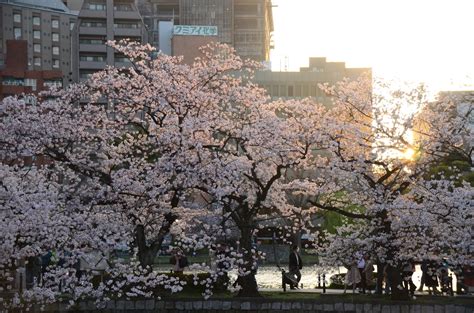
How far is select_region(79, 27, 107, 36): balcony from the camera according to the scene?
82.7 m

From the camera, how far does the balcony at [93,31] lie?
8269 centimetres

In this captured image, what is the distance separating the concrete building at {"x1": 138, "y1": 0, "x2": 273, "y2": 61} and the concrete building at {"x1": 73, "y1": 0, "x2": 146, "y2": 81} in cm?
1332

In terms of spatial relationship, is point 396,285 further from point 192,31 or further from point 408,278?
point 192,31

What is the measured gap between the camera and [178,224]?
76.2ft

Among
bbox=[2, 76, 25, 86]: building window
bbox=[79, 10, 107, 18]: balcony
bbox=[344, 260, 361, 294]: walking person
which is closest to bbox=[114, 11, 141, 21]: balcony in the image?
bbox=[79, 10, 107, 18]: balcony

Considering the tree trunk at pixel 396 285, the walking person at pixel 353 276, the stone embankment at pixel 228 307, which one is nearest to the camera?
the stone embankment at pixel 228 307

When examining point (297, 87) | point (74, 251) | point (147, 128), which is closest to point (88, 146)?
point (147, 128)

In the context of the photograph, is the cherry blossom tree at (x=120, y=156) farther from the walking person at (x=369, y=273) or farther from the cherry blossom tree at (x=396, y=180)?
the walking person at (x=369, y=273)

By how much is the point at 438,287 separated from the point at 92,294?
10.9 metres

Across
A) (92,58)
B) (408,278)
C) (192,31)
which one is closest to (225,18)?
(192,31)

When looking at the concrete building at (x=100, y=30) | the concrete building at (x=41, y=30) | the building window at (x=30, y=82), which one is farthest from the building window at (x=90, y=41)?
the building window at (x=30, y=82)

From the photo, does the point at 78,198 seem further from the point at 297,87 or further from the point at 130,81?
the point at 297,87

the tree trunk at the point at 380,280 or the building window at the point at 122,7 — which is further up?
the building window at the point at 122,7

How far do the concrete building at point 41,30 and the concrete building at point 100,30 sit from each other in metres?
6.65
